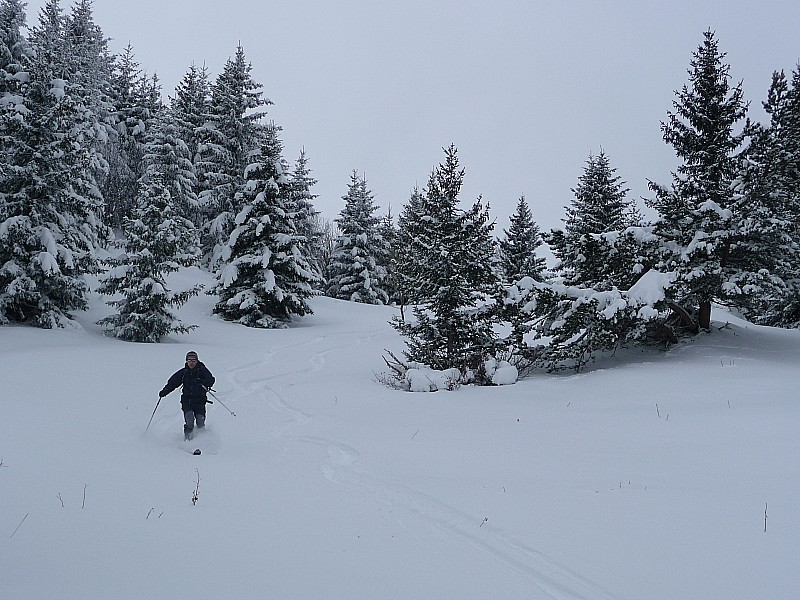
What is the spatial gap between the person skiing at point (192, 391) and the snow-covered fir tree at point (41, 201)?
11.8 meters

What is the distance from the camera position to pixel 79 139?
20.0 meters

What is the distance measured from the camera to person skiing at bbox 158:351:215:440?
9.28 meters

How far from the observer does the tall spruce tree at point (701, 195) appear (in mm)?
13789

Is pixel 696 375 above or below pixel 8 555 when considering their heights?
above

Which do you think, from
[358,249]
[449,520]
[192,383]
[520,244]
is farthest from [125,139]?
[449,520]

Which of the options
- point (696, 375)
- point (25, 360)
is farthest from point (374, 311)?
point (696, 375)

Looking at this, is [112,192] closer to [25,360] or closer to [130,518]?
[25,360]

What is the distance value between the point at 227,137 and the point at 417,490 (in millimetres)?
35183

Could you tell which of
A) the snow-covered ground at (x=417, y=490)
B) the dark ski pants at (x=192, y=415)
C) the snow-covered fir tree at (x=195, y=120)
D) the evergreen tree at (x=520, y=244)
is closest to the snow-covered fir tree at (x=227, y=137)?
the snow-covered fir tree at (x=195, y=120)

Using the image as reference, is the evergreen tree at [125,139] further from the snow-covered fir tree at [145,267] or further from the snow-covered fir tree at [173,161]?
the snow-covered fir tree at [145,267]

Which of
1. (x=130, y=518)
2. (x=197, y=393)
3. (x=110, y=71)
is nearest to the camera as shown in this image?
(x=130, y=518)

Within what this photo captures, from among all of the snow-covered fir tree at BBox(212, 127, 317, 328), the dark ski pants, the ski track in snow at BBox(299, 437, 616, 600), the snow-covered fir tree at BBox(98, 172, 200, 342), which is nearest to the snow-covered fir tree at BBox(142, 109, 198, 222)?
the snow-covered fir tree at BBox(212, 127, 317, 328)

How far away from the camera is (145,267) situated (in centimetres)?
2061

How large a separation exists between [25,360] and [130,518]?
39.4 ft
